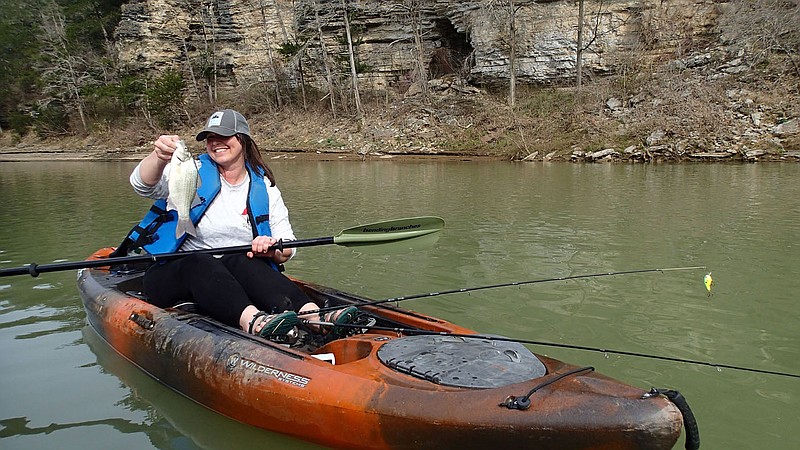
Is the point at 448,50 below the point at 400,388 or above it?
above

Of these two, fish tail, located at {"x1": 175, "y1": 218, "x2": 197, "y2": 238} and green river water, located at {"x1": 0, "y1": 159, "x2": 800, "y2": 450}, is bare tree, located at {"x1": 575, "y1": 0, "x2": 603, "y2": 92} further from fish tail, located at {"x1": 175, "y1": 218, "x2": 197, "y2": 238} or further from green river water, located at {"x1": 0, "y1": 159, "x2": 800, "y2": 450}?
fish tail, located at {"x1": 175, "y1": 218, "x2": 197, "y2": 238}

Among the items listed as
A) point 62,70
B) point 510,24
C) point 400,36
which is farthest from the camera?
point 62,70

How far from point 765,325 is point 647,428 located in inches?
111

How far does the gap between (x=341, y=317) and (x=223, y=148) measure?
4.26 feet

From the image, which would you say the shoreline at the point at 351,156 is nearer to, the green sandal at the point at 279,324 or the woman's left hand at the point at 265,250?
the woman's left hand at the point at 265,250

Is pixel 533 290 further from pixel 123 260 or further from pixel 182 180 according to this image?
pixel 123 260

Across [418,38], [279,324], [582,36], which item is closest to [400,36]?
[418,38]

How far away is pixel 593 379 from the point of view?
251cm

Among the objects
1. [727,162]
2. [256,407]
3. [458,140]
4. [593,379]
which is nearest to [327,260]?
[256,407]

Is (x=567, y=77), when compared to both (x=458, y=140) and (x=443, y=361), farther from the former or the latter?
(x=443, y=361)

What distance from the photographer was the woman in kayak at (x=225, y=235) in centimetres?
345

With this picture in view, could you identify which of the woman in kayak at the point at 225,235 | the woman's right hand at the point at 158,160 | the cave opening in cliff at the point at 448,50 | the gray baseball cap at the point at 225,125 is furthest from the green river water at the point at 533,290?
the cave opening in cliff at the point at 448,50

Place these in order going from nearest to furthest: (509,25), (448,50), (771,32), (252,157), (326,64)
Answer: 1. (252,157)
2. (771,32)
3. (509,25)
4. (326,64)
5. (448,50)

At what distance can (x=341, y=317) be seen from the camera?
3.41 metres
